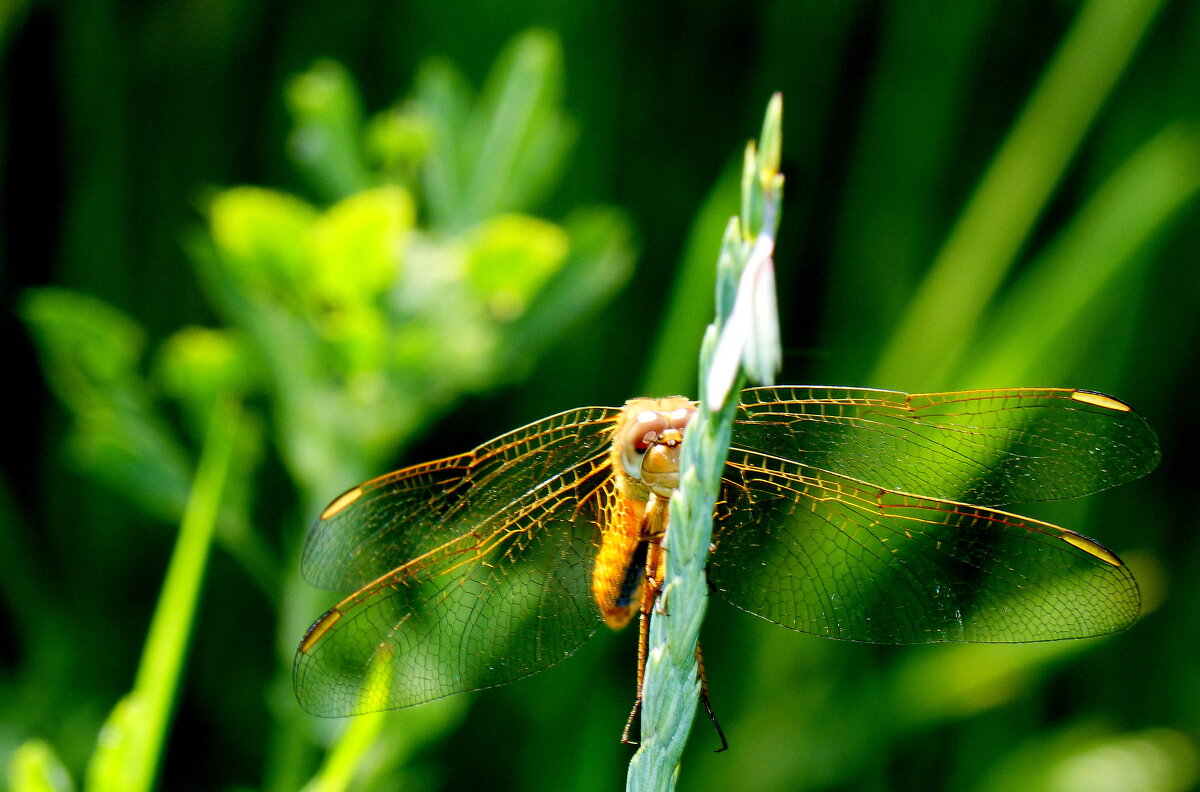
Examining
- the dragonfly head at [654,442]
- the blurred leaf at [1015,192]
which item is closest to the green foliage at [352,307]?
the dragonfly head at [654,442]

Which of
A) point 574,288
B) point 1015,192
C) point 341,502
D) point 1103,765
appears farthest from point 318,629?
point 1015,192

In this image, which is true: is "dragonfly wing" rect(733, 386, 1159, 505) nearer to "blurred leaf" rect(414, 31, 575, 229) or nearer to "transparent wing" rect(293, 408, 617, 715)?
"transparent wing" rect(293, 408, 617, 715)

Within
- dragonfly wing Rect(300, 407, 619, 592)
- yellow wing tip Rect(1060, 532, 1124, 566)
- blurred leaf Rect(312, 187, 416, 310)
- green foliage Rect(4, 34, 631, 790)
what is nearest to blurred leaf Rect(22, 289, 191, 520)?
green foliage Rect(4, 34, 631, 790)

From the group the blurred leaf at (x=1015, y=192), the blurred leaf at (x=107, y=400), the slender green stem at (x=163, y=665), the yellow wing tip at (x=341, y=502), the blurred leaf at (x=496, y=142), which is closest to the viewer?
the slender green stem at (x=163, y=665)

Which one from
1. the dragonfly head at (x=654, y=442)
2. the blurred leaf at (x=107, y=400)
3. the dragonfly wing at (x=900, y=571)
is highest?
the dragonfly head at (x=654, y=442)

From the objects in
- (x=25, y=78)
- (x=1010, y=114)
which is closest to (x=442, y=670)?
(x=25, y=78)

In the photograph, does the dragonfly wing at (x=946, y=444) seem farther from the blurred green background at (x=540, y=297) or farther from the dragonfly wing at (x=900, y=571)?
the blurred green background at (x=540, y=297)

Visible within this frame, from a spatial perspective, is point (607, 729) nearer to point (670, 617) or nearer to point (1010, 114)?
point (670, 617)
